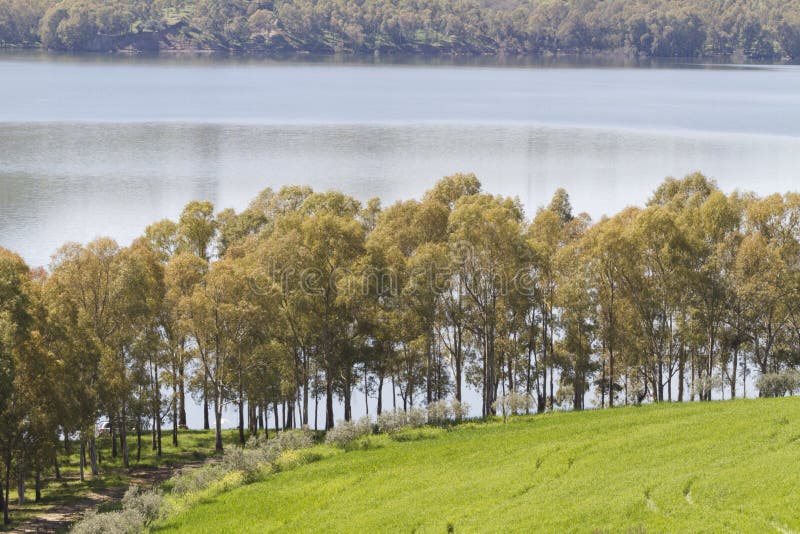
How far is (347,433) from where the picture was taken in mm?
49188

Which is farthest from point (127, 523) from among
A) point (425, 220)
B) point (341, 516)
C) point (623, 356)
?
point (623, 356)

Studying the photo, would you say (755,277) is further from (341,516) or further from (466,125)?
(466,125)

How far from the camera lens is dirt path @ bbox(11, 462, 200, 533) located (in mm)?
41594

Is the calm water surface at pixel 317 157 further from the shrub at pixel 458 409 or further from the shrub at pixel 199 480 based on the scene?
the shrub at pixel 458 409

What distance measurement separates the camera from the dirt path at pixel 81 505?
41.6 meters

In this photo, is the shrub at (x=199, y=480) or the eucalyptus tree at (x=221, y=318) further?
the eucalyptus tree at (x=221, y=318)

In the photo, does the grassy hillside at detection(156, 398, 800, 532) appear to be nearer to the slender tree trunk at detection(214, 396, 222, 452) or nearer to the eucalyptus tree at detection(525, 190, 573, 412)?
the slender tree trunk at detection(214, 396, 222, 452)

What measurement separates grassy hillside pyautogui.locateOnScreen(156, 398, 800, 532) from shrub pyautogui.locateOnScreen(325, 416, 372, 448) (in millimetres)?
967

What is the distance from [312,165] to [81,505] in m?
93.6

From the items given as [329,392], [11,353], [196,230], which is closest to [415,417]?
[329,392]

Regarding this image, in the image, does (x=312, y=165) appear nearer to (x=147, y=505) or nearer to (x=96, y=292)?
(x=96, y=292)

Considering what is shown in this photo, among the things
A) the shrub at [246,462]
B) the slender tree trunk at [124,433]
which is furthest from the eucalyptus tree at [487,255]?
the slender tree trunk at [124,433]

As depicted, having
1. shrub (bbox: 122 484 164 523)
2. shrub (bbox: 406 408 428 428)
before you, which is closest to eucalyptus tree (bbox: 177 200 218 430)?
shrub (bbox: 406 408 428 428)

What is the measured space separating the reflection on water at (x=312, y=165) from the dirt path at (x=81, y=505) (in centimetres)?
3963
